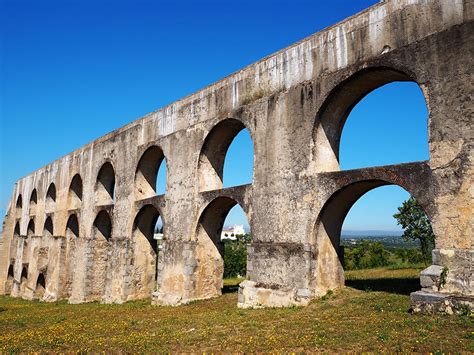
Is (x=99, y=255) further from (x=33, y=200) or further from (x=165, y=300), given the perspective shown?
(x=33, y=200)

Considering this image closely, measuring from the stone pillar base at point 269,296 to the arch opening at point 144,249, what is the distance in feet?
20.0

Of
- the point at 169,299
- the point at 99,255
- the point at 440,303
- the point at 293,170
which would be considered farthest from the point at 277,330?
the point at 99,255

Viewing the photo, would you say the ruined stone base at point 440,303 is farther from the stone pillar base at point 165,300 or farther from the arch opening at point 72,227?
the arch opening at point 72,227

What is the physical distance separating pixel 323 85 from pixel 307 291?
4568 millimetres

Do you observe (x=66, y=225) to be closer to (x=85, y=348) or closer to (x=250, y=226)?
(x=250, y=226)

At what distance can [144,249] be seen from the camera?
15.4 meters

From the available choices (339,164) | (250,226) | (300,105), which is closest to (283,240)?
(250,226)

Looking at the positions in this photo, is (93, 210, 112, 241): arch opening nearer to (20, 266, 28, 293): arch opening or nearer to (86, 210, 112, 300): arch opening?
(86, 210, 112, 300): arch opening

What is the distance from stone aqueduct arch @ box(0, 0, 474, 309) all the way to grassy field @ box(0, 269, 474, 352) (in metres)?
0.68

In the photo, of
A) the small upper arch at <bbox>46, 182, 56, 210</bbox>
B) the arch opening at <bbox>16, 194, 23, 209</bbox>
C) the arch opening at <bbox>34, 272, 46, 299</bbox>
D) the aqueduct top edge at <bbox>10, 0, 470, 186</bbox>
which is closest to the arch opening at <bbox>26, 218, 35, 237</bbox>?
the arch opening at <bbox>16, 194, 23, 209</bbox>

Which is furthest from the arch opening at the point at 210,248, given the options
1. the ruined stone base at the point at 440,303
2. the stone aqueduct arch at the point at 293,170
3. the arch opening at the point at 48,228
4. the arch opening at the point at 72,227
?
the arch opening at the point at 48,228

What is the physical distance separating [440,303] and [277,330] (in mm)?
2601

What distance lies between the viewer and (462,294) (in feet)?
20.5

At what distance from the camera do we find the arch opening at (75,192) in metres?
21.0
